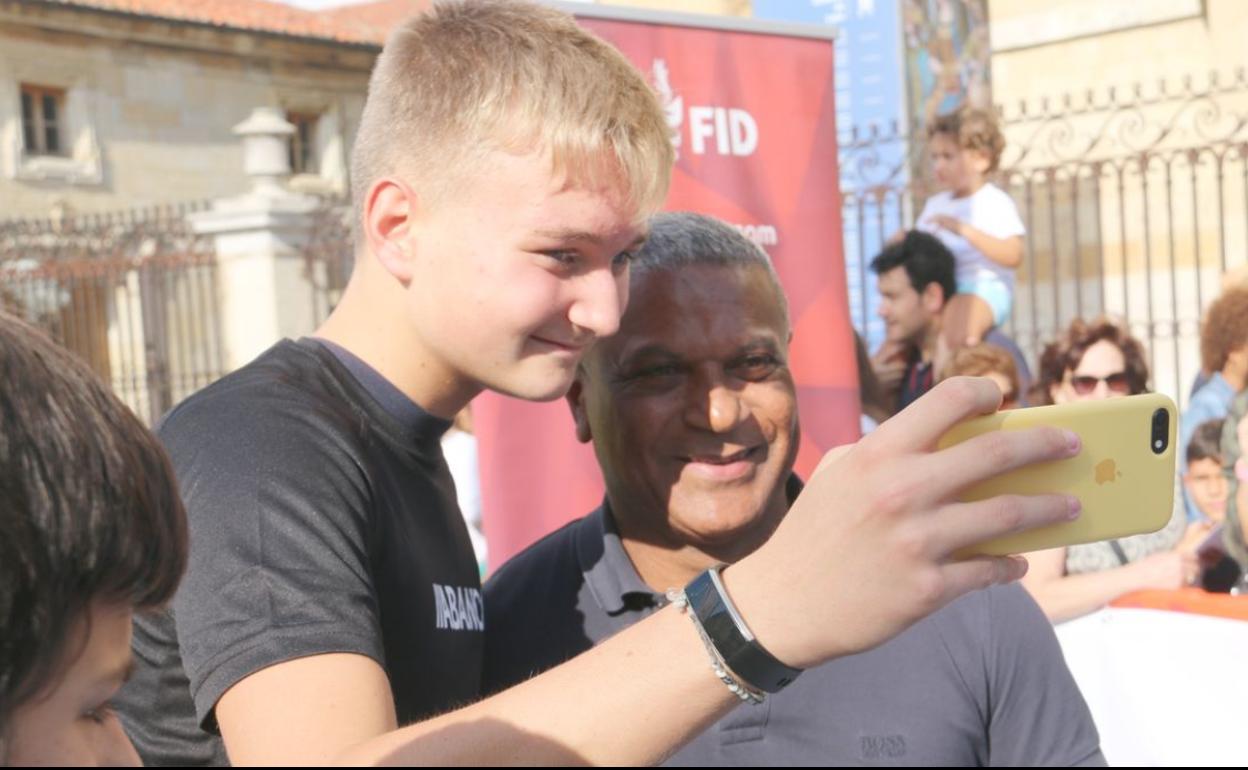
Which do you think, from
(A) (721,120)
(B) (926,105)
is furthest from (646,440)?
(B) (926,105)

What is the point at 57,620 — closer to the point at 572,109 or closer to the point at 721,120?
the point at 572,109

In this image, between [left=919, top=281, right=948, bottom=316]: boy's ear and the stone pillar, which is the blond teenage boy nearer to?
[left=919, top=281, right=948, bottom=316]: boy's ear

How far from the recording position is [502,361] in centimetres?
175

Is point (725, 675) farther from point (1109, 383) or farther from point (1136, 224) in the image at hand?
point (1136, 224)

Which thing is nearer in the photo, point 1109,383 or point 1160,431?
point 1160,431

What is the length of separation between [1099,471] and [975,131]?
5.97 m

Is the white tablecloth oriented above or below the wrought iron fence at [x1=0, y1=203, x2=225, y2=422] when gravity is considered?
below

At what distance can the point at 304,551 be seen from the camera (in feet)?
4.85

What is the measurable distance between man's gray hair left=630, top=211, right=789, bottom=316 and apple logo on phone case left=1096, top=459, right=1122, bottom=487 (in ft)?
3.23

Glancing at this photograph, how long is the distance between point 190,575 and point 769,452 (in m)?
0.98

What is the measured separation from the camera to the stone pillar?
12.2 m

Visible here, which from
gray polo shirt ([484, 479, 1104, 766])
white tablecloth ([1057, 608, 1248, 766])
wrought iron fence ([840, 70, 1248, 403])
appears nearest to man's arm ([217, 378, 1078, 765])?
gray polo shirt ([484, 479, 1104, 766])

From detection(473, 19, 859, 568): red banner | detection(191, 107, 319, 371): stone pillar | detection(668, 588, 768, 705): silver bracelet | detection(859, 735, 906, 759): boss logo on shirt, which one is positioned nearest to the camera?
detection(668, 588, 768, 705): silver bracelet

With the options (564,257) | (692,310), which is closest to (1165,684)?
(692,310)
